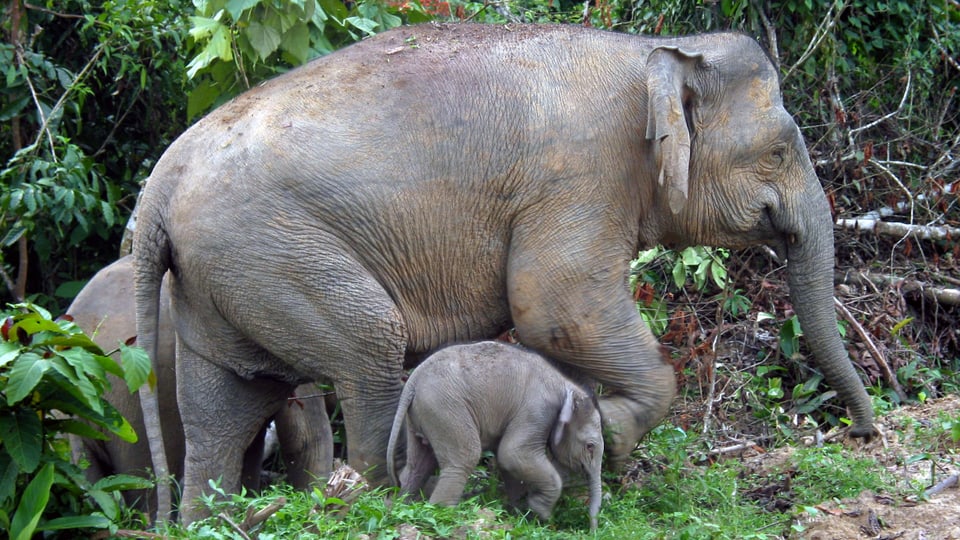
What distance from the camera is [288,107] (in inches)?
219

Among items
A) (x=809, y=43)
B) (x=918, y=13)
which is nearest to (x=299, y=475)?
(x=809, y=43)

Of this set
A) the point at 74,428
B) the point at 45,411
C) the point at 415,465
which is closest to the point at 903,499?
the point at 415,465

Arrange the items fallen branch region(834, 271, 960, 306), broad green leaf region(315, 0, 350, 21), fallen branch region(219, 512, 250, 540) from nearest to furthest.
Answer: fallen branch region(219, 512, 250, 540), broad green leaf region(315, 0, 350, 21), fallen branch region(834, 271, 960, 306)

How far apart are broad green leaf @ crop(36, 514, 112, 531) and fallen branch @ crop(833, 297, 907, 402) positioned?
4.21 m

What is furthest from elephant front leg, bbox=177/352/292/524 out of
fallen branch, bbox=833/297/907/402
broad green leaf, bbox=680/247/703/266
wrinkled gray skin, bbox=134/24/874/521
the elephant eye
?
fallen branch, bbox=833/297/907/402

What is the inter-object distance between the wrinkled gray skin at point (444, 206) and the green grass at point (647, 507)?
1.15ft

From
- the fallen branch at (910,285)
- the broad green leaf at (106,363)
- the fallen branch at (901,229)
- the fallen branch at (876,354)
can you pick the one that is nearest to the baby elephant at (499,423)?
the broad green leaf at (106,363)

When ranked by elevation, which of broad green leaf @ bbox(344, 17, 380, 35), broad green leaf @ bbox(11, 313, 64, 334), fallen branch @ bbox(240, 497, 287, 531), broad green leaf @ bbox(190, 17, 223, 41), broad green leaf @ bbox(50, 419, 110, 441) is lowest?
fallen branch @ bbox(240, 497, 287, 531)

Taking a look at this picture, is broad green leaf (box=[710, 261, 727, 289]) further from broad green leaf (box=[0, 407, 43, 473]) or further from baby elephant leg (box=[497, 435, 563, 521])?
broad green leaf (box=[0, 407, 43, 473])

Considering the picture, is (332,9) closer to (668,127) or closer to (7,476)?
(668,127)

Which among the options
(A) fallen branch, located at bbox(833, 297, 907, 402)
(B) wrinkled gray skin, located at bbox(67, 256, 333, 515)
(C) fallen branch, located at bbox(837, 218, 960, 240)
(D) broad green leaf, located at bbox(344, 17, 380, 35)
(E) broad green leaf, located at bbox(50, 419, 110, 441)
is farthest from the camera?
(C) fallen branch, located at bbox(837, 218, 960, 240)

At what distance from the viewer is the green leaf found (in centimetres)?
463

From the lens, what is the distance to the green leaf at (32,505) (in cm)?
463

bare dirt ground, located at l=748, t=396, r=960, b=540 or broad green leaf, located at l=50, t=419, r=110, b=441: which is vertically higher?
broad green leaf, located at l=50, t=419, r=110, b=441
